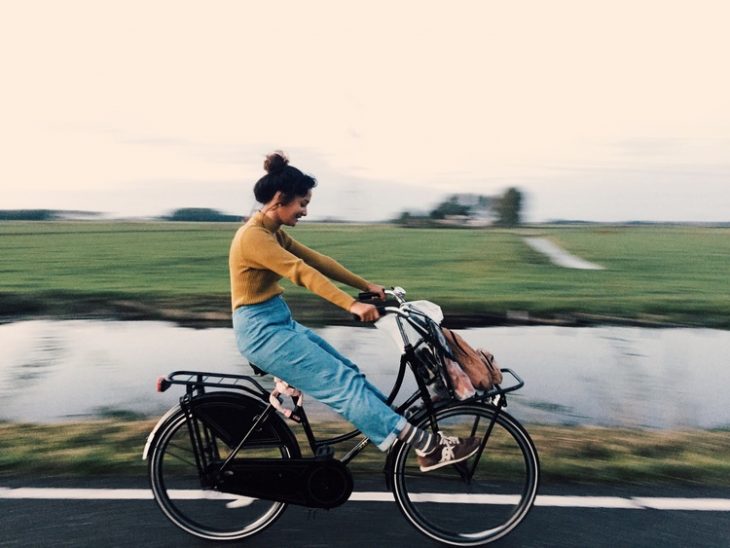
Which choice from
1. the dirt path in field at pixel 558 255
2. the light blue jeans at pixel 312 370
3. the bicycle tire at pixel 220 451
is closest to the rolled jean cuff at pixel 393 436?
the light blue jeans at pixel 312 370

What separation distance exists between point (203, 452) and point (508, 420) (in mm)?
1297

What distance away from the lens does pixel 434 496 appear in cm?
329

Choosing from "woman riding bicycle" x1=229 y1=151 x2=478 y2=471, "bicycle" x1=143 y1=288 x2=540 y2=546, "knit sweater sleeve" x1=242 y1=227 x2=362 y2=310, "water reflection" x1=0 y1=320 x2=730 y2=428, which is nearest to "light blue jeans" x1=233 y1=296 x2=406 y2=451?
"woman riding bicycle" x1=229 y1=151 x2=478 y2=471

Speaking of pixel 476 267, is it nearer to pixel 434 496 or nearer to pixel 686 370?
pixel 686 370

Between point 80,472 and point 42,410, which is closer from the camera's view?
point 80,472

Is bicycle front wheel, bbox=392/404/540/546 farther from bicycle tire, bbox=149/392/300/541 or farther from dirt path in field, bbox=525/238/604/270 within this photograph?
dirt path in field, bbox=525/238/604/270

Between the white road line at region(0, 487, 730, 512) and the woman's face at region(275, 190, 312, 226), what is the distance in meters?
1.32

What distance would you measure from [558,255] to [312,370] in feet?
40.3

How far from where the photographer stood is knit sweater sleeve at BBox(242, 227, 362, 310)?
8.70 feet

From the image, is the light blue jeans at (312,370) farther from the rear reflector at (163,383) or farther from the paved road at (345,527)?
the paved road at (345,527)

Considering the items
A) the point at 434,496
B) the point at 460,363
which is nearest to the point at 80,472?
the point at 434,496

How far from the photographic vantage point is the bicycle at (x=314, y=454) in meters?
2.97

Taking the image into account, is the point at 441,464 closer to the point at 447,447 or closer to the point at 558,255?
the point at 447,447

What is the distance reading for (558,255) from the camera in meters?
14.4
